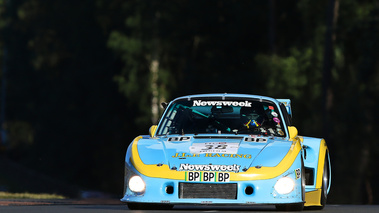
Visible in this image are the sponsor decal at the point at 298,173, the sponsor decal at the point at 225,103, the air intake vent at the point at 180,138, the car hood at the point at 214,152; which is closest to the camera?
the car hood at the point at 214,152

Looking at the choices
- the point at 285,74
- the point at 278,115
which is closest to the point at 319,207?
the point at 278,115

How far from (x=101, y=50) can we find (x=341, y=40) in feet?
87.4

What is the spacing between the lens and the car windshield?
1372cm

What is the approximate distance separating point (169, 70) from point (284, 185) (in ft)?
168

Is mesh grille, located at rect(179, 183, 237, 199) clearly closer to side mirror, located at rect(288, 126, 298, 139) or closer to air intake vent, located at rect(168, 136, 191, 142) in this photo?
air intake vent, located at rect(168, 136, 191, 142)

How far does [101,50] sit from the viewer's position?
71000 millimetres

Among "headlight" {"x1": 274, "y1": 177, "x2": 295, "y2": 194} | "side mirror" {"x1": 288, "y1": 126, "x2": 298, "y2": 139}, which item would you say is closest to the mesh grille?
"headlight" {"x1": 274, "y1": 177, "x2": 295, "y2": 194}

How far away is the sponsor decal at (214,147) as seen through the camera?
40.7ft

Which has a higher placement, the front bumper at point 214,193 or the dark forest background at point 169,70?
the front bumper at point 214,193

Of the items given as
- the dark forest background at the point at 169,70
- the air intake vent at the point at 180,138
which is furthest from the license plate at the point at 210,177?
the dark forest background at the point at 169,70

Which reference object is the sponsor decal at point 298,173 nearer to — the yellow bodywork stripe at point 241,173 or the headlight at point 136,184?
the yellow bodywork stripe at point 241,173

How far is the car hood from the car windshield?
1.68 feet

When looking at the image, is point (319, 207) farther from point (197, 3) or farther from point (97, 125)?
point (97, 125)

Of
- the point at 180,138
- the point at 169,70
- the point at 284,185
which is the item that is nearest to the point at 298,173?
the point at 284,185
